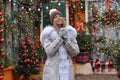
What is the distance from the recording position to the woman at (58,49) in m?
5.22

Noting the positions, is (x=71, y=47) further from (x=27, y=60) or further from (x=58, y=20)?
(x=27, y=60)

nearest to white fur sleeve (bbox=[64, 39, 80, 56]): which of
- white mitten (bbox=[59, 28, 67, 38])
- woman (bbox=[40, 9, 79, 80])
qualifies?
woman (bbox=[40, 9, 79, 80])

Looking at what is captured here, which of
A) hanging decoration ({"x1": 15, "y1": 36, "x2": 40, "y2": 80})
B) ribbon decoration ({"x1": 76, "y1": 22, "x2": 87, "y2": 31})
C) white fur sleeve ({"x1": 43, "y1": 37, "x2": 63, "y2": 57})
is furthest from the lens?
ribbon decoration ({"x1": 76, "y1": 22, "x2": 87, "y2": 31})

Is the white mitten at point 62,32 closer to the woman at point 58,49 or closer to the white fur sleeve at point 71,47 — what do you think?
the woman at point 58,49

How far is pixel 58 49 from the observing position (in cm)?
525

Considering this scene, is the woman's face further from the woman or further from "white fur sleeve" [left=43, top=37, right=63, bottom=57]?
"white fur sleeve" [left=43, top=37, right=63, bottom=57]

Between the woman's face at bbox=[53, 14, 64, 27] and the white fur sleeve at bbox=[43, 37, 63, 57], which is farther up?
the woman's face at bbox=[53, 14, 64, 27]

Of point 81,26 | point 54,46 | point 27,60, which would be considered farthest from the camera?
point 81,26

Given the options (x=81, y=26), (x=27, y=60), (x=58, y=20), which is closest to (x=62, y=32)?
(x=58, y=20)

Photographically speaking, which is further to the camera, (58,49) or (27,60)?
(27,60)

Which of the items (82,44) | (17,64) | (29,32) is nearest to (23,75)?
(17,64)

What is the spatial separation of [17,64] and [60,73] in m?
4.71

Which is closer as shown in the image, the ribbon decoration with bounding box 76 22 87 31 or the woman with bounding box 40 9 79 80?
the woman with bounding box 40 9 79 80

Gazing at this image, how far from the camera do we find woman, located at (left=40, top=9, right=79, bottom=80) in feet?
17.1
